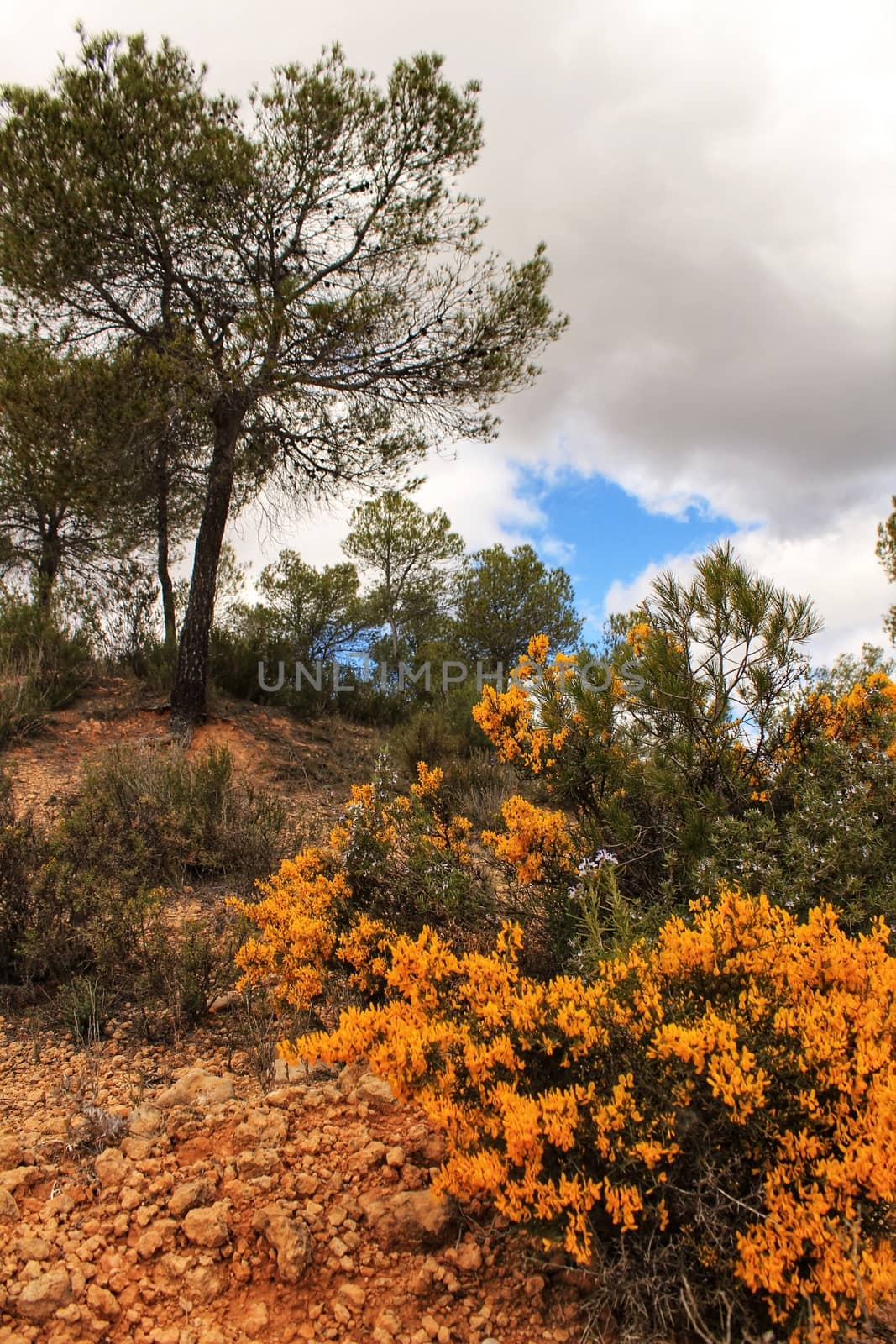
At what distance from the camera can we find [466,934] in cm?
321

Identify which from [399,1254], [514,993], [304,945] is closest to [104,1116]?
[304,945]

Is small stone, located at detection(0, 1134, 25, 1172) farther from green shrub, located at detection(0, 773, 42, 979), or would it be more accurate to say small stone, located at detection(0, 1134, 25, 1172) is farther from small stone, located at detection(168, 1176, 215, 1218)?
green shrub, located at detection(0, 773, 42, 979)

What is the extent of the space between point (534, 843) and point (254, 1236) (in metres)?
1.74

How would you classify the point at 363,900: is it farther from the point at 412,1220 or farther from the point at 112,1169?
the point at 412,1220

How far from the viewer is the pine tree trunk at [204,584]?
9.94 m

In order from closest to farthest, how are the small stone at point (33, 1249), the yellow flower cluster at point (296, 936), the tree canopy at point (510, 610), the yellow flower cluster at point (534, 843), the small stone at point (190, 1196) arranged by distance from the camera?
the small stone at point (33, 1249) < the small stone at point (190, 1196) < the yellow flower cluster at point (296, 936) < the yellow flower cluster at point (534, 843) < the tree canopy at point (510, 610)

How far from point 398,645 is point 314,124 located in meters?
14.0

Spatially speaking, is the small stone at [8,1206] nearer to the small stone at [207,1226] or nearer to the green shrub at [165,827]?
the small stone at [207,1226]

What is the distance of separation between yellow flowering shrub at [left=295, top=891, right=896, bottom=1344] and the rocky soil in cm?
20

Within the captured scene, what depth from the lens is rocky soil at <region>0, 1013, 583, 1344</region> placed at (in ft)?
5.68

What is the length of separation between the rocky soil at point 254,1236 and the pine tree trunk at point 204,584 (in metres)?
7.71

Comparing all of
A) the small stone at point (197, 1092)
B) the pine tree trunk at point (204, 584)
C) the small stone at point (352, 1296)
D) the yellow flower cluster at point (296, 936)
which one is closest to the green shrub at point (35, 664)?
the pine tree trunk at point (204, 584)

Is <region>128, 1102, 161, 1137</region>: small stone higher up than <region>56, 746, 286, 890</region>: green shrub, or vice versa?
<region>56, 746, 286, 890</region>: green shrub

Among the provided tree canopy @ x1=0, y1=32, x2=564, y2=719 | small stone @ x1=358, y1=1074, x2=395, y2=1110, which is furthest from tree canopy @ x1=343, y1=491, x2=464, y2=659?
small stone @ x1=358, y1=1074, x2=395, y2=1110
